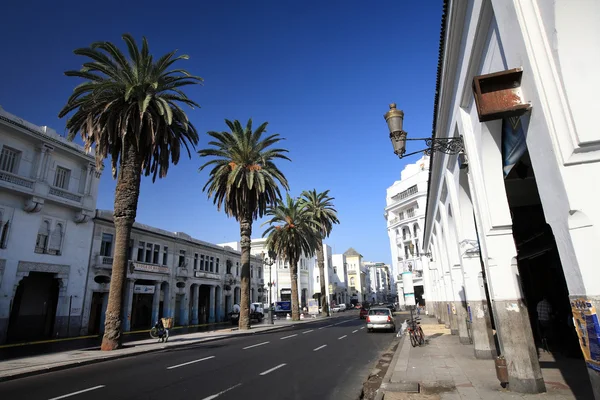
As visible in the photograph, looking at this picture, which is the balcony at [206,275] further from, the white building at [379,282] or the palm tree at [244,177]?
the white building at [379,282]

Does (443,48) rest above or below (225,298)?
above

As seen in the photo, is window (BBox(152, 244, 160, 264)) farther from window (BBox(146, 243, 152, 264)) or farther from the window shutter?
the window shutter

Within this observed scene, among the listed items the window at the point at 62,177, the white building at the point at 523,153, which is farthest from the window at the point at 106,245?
the white building at the point at 523,153

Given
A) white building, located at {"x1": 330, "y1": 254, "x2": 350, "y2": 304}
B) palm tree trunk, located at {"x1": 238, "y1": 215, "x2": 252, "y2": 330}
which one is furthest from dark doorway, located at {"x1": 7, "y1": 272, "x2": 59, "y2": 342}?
white building, located at {"x1": 330, "y1": 254, "x2": 350, "y2": 304}

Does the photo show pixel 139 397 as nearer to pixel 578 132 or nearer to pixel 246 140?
pixel 578 132

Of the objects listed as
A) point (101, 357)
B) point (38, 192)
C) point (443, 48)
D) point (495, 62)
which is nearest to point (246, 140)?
point (38, 192)

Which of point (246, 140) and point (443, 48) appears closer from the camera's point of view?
point (443, 48)

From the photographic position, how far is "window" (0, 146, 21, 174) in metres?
21.1

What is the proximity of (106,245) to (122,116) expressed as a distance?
567 inches

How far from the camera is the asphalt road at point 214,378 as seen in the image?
8.10 metres

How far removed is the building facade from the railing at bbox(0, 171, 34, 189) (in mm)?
5662

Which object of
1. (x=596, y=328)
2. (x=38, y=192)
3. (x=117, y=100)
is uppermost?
(x=117, y=100)

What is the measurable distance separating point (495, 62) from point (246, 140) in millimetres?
24386

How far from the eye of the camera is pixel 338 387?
8742 mm
